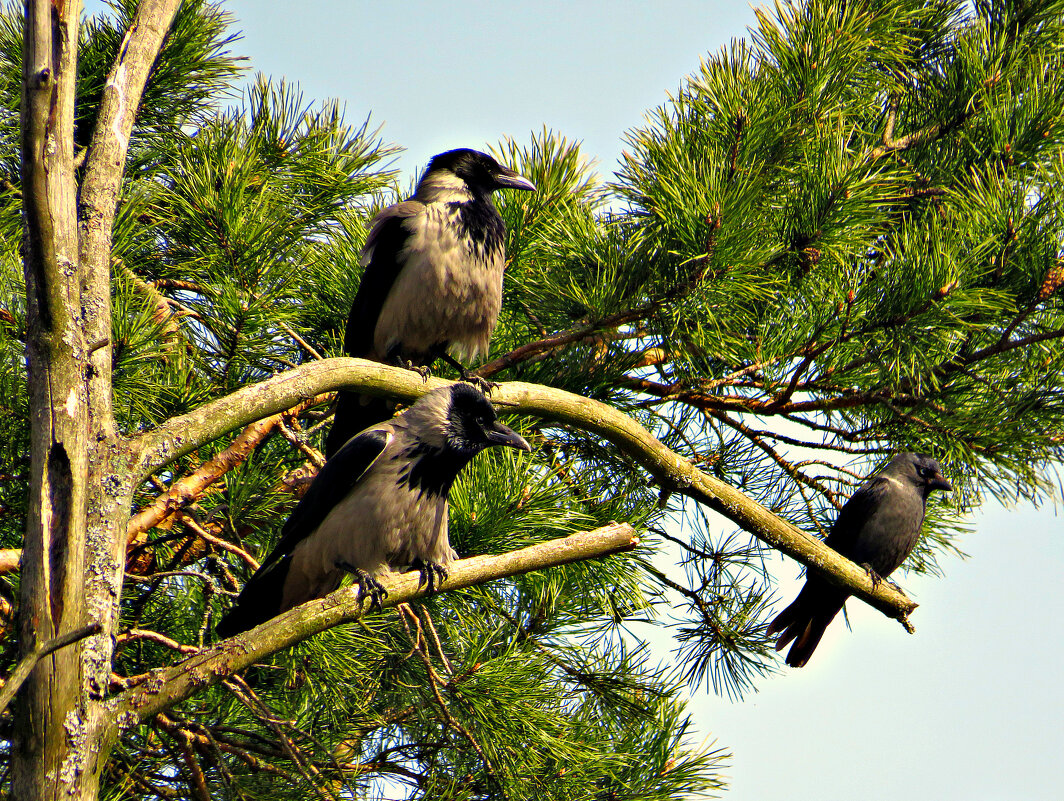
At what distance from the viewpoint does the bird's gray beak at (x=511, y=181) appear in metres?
3.89

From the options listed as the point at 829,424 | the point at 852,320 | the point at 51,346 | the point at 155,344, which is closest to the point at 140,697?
the point at 51,346

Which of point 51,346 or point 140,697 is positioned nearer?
point 140,697

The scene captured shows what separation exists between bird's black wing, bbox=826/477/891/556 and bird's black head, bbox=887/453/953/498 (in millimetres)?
88

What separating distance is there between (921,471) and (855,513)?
38 centimetres

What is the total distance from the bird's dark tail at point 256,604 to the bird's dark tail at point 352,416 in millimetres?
680

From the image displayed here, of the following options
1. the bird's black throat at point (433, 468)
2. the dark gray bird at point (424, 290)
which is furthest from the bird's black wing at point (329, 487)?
the dark gray bird at point (424, 290)

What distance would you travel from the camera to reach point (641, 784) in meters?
3.12

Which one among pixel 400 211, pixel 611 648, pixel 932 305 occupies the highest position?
pixel 400 211

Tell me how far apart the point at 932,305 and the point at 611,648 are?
1602 mm

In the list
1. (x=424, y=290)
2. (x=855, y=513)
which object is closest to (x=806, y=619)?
(x=855, y=513)

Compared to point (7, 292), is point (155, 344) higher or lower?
lower

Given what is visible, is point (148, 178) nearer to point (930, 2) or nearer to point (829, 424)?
point (829, 424)

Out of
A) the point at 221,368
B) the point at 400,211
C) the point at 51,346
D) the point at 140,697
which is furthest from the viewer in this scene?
the point at 400,211

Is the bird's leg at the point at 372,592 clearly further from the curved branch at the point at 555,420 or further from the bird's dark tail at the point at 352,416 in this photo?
the bird's dark tail at the point at 352,416
